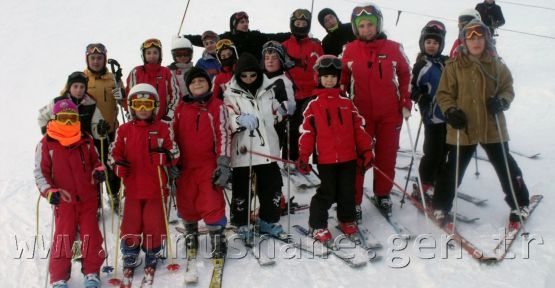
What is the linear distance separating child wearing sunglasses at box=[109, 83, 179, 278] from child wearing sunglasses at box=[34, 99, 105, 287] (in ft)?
0.85

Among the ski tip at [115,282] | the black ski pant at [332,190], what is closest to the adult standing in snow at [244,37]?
the black ski pant at [332,190]

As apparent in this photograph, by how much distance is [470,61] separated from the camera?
15.6 feet

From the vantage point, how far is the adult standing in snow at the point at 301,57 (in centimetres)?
626

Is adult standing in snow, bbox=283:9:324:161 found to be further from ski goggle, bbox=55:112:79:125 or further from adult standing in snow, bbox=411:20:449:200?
ski goggle, bbox=55:112:79:125

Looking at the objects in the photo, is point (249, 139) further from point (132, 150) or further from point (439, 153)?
point (439, 153)

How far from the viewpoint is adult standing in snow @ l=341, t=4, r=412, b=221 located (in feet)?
17.2

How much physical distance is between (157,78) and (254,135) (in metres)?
1.49

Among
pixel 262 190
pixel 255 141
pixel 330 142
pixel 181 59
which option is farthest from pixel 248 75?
pixel 181 59

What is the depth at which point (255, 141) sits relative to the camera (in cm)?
507

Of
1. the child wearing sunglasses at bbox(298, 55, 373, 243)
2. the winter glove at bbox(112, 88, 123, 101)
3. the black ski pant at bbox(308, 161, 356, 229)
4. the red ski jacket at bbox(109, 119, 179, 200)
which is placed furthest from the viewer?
the winter glove at bbox(112, 88, 123, 101)

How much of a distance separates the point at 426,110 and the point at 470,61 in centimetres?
88

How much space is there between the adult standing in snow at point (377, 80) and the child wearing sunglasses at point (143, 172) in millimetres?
2038

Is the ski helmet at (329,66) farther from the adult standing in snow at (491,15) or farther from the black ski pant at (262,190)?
the adult standing in snow at (491,15)

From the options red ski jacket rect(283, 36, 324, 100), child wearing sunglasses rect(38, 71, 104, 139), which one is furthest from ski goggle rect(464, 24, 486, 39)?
child wearing sunglasses rect(38, 71, 104, 139)
